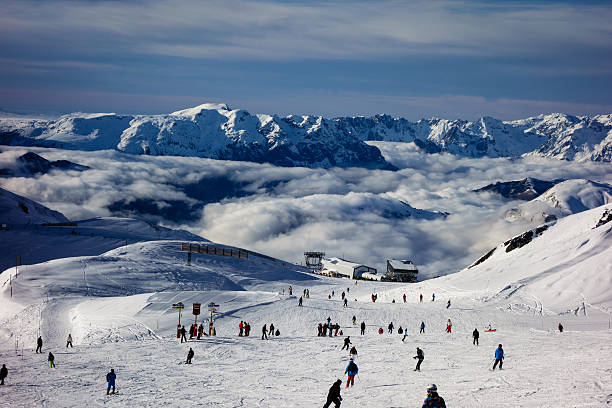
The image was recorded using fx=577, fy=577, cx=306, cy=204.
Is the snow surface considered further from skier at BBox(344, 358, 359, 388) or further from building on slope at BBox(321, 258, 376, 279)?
building on slope at BBox(321, 258, 376, 279)

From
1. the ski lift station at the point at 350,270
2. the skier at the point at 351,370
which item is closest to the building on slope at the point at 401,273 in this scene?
the ski lift station at the point at 350,270

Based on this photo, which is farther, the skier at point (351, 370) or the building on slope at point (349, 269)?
the building on slope at point (349, 269)

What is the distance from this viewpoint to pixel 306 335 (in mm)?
52375

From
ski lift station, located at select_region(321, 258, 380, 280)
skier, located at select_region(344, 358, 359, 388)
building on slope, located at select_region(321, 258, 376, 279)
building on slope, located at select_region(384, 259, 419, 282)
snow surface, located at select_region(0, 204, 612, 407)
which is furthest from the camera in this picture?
building on slope, located at select_region(321, 258, 376, 279)

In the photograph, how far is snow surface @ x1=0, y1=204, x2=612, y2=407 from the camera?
93.5 ft

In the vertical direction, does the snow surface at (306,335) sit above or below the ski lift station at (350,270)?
below

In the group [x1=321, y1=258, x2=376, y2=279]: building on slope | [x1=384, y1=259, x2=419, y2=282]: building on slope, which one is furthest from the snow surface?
[x1=321, y1=258, x2=376, y2=279]: building on slope

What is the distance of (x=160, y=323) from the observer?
54250 mm

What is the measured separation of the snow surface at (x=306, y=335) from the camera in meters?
28.5

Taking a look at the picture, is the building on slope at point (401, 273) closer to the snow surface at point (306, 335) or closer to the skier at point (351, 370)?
the snow surface at point (306, 335)

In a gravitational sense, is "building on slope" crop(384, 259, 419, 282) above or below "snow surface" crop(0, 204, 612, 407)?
above

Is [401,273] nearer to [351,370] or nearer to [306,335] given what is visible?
[306,335]

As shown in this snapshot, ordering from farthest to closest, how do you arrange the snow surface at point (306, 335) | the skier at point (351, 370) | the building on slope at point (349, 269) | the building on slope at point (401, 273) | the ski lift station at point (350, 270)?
the building on slope at point (349, 269), the ski lift station at point (350, 270), the building on slope at point (401, 273), the skier at point (351, 370), the snow surface at point (306, 335)

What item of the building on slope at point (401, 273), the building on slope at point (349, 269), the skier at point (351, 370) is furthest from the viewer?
the building on slope at point (349, 269)
